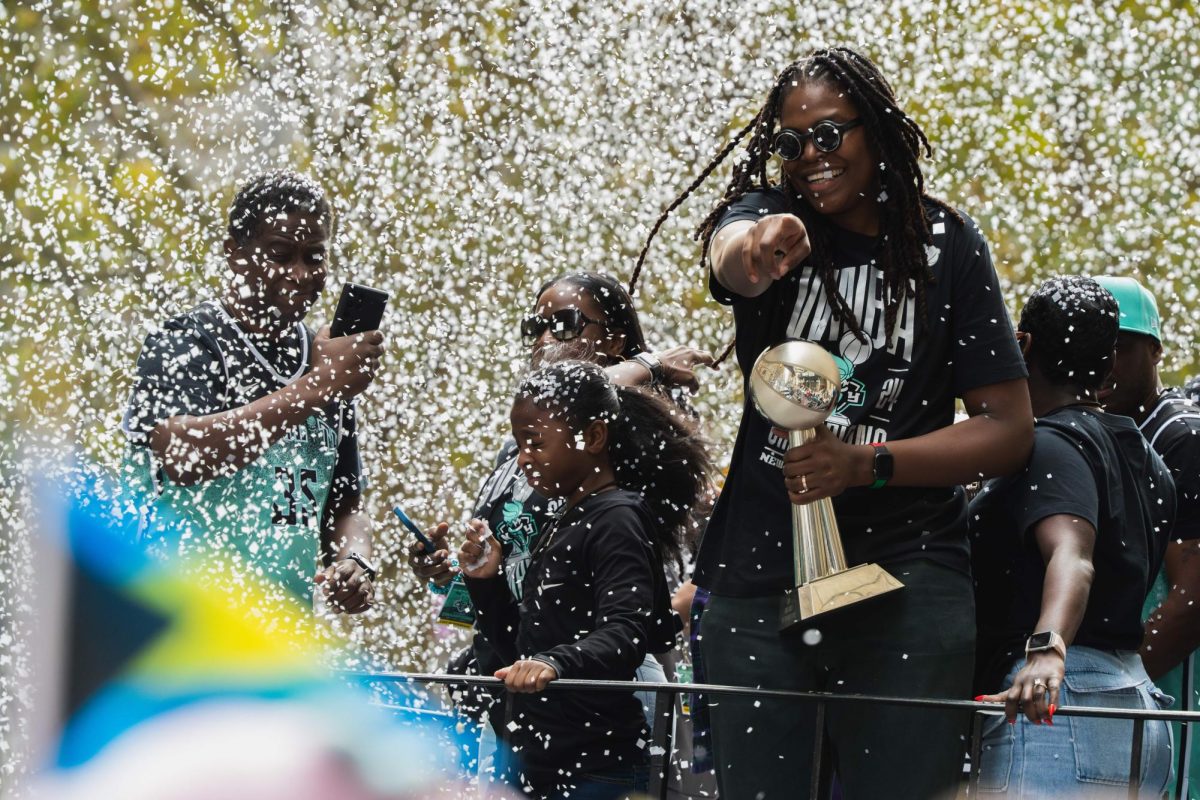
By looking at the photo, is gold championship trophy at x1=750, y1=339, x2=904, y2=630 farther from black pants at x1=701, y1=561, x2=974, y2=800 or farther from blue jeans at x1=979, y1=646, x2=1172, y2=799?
blue jeans at x1=979, y1=646, x2=1172, y2=799

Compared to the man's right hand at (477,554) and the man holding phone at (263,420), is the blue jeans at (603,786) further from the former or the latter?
the man holding phone at (263,420)

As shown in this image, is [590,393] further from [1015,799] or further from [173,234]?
[173,234]

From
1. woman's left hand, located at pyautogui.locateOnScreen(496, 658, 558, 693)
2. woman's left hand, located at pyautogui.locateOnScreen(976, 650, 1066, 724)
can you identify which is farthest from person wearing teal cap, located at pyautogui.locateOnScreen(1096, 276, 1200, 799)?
woman's left hand, located at pyautogui.locateOnScreen(496, 658, 558, 693)

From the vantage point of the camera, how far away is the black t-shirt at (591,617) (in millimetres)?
3146

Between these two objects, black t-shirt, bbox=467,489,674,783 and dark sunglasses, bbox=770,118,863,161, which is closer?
dark sunglasses, bbox=770,118,863,161

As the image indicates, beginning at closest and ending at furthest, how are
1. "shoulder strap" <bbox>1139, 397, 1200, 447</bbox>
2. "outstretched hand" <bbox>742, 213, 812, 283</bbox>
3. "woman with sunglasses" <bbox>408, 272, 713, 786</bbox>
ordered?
"outstretched hand" <bbox>742, 213, 812, 283</bbox> → "shoulder strap" <bbox>1139, 397, 1200, 447</bbox> → "woman with sunglasses" <bbox>408, 272, 713, 786</bbox>

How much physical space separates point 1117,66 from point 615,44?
3.48 metres

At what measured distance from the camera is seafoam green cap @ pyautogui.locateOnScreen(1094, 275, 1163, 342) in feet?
11.5

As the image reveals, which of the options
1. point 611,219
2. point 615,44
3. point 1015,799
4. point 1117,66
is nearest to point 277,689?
point 1015,799

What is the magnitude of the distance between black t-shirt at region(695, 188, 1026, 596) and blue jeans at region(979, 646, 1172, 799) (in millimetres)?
379

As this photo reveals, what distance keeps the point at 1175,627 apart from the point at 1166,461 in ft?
1.34

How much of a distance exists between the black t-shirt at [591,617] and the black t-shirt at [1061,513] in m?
0.74

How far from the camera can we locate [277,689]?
11.4 feet

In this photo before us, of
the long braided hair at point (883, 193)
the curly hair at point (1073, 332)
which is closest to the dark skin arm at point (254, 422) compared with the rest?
the long braided hair at point (883, 193)
